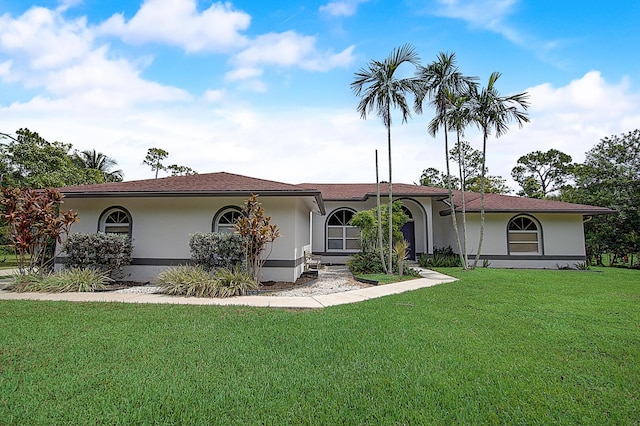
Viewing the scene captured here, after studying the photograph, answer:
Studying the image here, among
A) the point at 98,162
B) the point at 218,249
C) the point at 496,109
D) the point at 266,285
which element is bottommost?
the point at 266,285

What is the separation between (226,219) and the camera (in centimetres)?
1083

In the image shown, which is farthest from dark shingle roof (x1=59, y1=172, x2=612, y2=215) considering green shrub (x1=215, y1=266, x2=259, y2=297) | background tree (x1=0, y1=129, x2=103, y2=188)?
background tree (x1=0, y1=129, x2=103, y2=188)

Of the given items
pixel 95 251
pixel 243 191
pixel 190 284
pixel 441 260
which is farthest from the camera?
pixel 441 260

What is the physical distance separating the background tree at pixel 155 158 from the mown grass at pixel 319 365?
117ft

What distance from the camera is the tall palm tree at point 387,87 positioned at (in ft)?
37.6

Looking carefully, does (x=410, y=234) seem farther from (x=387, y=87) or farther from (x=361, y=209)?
(x=387, y=87)

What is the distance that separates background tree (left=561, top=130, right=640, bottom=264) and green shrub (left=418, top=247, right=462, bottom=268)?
8.86 meters

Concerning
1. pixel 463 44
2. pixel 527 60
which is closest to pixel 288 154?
pixel 463 44

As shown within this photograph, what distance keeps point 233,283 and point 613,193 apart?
2152 centimetres

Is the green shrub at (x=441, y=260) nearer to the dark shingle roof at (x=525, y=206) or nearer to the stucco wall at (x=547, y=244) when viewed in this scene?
the stucco wall at (x=547, y=244)

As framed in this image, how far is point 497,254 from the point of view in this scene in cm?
1555

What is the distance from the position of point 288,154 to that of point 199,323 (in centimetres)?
1222

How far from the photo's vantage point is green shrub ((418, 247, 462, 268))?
15.3 metres

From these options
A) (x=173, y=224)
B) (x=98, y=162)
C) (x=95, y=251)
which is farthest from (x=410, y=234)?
(x=98, y=162)
